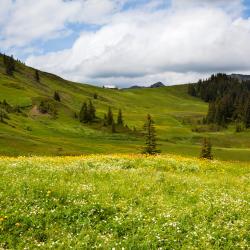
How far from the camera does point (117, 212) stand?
14539 millimetres

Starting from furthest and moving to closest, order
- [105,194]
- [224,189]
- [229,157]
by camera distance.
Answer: [229,157] → [224,189] → [105,194]

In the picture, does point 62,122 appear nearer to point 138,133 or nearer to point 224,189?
point 138,133

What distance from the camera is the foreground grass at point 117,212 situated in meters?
12.5

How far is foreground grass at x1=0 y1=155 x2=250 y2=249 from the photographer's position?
12477mm

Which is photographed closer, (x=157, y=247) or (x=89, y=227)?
(x=157, y=247)

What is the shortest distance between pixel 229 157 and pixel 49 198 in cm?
11442

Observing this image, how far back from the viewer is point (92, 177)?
2005 cm

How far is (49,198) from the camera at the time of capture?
15391 mm

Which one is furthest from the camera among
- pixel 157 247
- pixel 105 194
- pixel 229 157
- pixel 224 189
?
pixel 229 157

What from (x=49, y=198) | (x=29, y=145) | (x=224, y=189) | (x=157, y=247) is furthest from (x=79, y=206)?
(x=29, y=145)

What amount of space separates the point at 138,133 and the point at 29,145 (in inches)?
3861

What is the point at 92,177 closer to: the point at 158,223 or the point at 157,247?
the point at 158,223

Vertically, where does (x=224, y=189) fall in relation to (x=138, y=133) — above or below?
above

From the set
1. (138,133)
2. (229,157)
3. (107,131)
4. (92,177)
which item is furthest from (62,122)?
(92,177)
